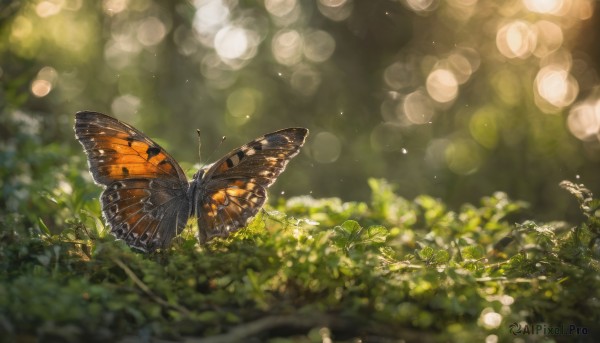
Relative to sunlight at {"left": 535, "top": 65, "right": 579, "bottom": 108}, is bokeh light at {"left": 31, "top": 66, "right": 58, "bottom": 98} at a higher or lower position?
lower

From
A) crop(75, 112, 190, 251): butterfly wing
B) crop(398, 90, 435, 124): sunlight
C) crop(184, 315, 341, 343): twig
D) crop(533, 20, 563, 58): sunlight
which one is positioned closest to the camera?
crop(184, 315, 341, 343): twig

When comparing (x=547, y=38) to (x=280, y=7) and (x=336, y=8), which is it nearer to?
(x=336, y=8)

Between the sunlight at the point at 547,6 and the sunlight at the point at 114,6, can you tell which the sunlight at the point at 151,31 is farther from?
the sunlight at the point at 547,6

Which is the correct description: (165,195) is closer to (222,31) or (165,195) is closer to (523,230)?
(523,230)

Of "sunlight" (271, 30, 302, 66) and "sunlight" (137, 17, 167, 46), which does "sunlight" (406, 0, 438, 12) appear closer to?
"sunlight" (271, 30, 302, 66)

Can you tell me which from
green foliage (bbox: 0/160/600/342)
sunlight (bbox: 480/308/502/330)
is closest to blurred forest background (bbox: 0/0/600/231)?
green foliage (bbox: 0/160/600/342)

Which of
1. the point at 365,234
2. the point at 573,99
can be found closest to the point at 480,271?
the point at 365,234

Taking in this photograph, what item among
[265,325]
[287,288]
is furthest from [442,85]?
[265,325]
